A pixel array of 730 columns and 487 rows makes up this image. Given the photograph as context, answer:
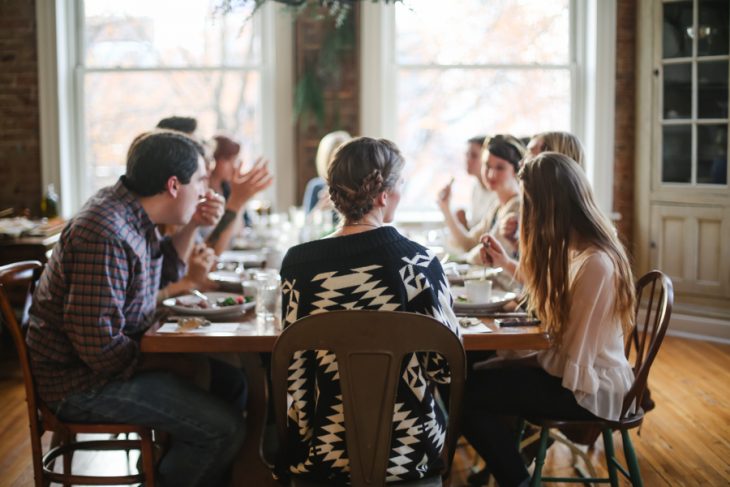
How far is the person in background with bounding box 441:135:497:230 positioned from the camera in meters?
4.36

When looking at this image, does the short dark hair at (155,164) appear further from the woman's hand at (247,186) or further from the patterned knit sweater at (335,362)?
the woman's hand at (247,186)

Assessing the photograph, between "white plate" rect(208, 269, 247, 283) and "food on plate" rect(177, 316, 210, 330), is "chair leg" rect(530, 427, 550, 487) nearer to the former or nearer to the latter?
"food on plate" rect(177, 316, 210, 330)

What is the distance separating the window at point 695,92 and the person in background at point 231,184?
2688 millimetres

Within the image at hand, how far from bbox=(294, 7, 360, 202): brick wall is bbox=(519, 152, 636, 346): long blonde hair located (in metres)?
3.14

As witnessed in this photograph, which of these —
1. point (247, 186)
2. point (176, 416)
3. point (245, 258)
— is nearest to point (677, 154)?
point (245, 258)

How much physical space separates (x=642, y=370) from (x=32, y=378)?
1643 mm

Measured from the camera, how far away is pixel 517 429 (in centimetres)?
268

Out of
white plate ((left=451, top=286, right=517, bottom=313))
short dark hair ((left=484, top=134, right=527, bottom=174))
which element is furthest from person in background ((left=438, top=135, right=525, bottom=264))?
white plate ((left=451, top=286, right=517, bottom=313))

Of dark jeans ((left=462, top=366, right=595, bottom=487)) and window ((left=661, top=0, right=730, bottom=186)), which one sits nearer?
dark jeans ((left=462, top=366, right=595, bottom=487))

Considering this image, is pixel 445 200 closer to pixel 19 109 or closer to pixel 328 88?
pixel 328 88

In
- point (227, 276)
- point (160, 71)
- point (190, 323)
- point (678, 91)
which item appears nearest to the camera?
point (190, 323)

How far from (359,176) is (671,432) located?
212 cm

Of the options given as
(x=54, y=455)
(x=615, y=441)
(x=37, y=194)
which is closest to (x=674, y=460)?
(x=615, y=441)

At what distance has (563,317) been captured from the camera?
2307 mm
